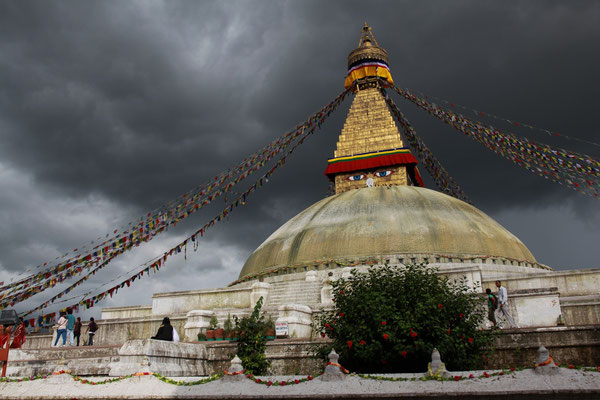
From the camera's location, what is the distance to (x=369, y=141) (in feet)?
101

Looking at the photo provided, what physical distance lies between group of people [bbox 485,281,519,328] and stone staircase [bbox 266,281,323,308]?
639cm

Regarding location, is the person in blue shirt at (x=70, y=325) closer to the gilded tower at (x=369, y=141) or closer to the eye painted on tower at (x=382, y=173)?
the gilded tower at (x=369, y=141)

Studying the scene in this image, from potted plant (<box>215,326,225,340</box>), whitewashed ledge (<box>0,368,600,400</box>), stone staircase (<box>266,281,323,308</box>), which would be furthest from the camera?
stone staircase (<box>266,281,323,308</box>)

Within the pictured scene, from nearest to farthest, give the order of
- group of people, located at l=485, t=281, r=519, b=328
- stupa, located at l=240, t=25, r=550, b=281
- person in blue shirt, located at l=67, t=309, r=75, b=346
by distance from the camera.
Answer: group of people, located at l=485, t=281, r=519, b=328
person in blue shirt, located at l=67, t=309, r=75, b=346
stupa, located at l=240, t=25, r=550, b=281

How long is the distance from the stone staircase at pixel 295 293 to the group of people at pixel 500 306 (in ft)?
21.0

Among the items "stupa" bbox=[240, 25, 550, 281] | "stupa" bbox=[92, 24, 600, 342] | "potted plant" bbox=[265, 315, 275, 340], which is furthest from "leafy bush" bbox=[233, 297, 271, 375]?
"stupa" bbox=[240, 25, 550, 281]

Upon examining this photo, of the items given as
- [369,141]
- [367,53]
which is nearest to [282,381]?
[369,141]

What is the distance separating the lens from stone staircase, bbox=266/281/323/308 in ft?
56.7

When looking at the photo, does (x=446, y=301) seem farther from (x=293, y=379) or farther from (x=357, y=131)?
(x=357, y=131)

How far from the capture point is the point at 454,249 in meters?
20.1

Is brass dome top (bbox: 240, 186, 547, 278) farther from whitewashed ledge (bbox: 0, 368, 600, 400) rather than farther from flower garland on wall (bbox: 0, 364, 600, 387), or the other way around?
whitewashed ledge (bbox: 0, 368, 600, 400)

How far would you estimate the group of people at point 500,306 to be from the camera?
1137cm

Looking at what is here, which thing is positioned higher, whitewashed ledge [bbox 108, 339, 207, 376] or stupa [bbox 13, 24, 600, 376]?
stupa [bbox 13, 24, 600, 376]

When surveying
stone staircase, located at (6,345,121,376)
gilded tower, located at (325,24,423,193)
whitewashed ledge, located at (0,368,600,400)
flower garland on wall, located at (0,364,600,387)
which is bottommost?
whitewashed ledge, located at (0,368,600,400)
